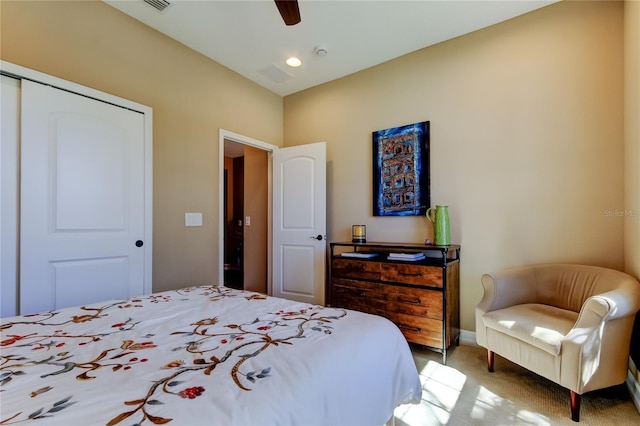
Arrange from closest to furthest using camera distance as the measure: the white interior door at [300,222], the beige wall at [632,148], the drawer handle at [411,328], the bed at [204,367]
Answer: the bed at [204,367] → the beige wall at [632,148] → the drawer handle at [411,328] → the white interior door at [300,222]

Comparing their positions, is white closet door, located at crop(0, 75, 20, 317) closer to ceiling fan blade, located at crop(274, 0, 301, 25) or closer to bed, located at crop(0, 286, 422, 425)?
bed, located at crop(0, 286, 422, 425)

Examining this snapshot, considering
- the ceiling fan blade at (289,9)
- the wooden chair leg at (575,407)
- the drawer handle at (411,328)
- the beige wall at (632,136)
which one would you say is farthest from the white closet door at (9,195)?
the beige wall at (632,136)

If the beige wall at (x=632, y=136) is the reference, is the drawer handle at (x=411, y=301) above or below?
below

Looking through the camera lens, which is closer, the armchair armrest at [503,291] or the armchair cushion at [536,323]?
the armchair cushion at [536,323]

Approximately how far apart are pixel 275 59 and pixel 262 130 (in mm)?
861

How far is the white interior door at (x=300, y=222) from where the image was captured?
3402mm

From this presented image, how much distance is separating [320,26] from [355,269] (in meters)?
2.19

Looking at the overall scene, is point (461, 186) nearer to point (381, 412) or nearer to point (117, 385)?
point (381, 412)

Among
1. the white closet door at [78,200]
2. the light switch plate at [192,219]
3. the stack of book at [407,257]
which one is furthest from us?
the light switch plate at [192,219]

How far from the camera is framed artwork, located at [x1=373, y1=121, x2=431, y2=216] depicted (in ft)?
9.53

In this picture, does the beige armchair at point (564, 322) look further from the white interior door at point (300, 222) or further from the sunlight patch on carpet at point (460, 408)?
the white interior door at point (300, 222)

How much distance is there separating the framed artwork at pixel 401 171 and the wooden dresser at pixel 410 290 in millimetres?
523

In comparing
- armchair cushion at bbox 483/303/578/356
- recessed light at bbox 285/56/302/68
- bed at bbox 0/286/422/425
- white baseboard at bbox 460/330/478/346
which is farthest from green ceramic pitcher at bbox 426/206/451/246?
recessed light at bbox 285/56/302/68

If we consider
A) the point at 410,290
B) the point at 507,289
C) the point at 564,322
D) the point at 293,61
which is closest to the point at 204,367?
the point at 410,290
